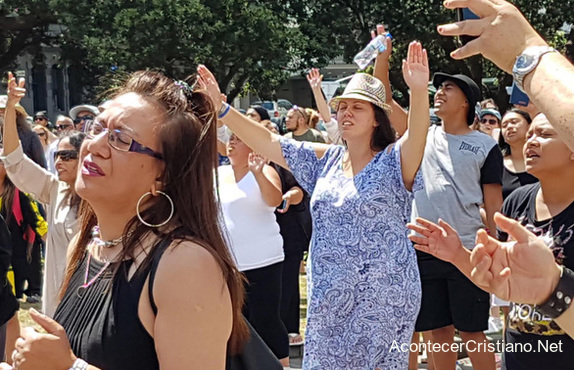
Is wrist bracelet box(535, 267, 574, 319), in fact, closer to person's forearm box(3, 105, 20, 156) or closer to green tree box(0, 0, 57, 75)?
person's forearm box(3, 105, 20, 156)

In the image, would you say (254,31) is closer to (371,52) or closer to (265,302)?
(265,302)

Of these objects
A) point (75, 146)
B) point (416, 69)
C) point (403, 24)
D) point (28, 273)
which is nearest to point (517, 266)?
point (416, 69)

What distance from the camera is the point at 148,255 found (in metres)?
2.01

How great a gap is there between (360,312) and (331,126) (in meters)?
2.64

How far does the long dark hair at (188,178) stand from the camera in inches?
82.4

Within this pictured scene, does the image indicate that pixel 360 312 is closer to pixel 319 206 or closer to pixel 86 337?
pixel 319 206

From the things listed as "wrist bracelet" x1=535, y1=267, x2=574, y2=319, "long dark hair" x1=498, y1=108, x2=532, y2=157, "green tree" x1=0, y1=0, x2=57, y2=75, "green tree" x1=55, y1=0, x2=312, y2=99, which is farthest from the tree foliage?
"wrist bracelet" x1=535, y1=267, x2=574, y2=319

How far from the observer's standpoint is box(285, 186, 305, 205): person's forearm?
5.89 meters

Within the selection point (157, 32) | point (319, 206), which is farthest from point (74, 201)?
point (157, 32)

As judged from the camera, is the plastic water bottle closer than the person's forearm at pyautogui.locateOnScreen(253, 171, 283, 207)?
Yes

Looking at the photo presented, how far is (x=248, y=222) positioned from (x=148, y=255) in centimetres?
318

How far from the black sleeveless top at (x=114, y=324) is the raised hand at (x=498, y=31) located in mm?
919

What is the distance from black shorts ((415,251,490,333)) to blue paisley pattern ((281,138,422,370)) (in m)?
1.09

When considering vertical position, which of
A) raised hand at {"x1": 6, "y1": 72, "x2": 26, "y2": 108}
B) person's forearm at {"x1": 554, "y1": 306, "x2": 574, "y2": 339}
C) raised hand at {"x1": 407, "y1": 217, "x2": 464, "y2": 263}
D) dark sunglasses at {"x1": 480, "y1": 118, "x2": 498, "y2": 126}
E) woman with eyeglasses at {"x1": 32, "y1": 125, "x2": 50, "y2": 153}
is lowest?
woman with eyeglasses at {"x1": 32, "y1": 125, "x2": 50, "y2": 153}
